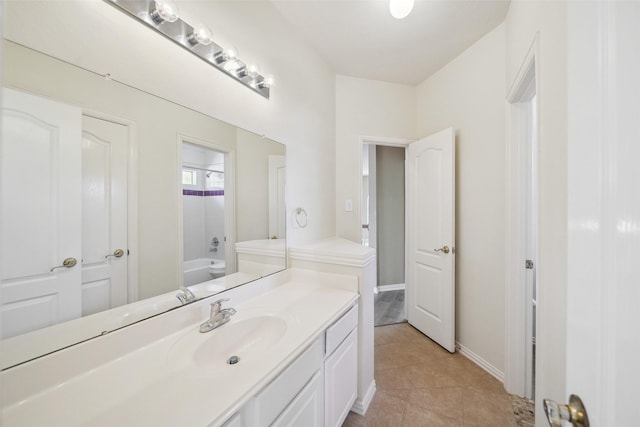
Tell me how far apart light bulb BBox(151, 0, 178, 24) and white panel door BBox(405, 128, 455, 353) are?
2078mm

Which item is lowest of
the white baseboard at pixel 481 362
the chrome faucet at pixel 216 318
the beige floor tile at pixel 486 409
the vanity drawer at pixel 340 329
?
the beige floor tile at pixel 486 409

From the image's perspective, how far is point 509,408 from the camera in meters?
1.50

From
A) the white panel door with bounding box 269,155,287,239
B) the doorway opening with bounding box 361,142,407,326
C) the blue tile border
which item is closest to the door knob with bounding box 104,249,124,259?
the blue tile border

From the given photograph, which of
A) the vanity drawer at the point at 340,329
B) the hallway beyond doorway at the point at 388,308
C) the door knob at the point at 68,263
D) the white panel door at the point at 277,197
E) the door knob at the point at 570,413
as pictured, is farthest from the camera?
the hallway beyond doorway at the point at 388,308

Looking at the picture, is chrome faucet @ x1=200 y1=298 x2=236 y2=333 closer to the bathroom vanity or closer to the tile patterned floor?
the bathroom vanity

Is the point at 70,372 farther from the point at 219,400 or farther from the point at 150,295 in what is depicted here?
the point at 219,400

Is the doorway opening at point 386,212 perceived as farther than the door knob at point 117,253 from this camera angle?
Yes

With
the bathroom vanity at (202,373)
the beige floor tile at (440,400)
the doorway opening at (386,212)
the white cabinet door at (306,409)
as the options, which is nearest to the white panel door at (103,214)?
the bathroom vanity at (202,373)

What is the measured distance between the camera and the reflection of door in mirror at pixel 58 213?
0.61 meters

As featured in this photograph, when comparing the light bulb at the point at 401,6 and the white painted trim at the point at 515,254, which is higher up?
the light bulb at the point at 401,6

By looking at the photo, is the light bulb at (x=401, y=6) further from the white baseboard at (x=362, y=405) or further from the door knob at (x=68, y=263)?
the white baseboard at (x=362, y=405)

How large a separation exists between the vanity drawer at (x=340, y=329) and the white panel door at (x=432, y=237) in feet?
3.88

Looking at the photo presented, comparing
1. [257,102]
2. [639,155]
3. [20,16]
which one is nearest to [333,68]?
[257,102]

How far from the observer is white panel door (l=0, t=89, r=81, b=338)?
60 cm
